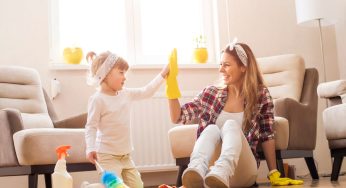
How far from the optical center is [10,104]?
3.18 meters

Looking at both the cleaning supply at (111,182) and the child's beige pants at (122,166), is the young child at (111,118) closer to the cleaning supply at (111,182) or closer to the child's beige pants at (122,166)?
the child's beige pants at (122,166)

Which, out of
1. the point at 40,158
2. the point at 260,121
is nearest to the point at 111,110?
the point at 40,158

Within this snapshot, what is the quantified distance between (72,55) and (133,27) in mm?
562

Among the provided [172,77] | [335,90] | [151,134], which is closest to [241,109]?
[172,77]

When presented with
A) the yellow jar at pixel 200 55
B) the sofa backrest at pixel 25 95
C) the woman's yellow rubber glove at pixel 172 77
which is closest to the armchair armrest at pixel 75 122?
the sofa backrest at pixel 25 95

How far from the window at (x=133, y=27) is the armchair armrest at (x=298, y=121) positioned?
1.32 m

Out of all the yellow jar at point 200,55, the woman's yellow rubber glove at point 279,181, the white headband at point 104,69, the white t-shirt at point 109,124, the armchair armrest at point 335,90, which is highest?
the yellow jar at point 200,55

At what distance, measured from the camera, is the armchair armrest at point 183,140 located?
2.89 m

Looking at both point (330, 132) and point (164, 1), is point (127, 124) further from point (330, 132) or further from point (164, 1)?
point (164, 1)

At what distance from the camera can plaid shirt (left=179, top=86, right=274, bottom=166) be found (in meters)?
Result: 2.53

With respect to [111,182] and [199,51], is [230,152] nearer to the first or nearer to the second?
[111,182]

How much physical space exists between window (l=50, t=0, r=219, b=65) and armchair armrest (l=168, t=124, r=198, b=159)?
1.25m

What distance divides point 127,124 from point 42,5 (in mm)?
1845

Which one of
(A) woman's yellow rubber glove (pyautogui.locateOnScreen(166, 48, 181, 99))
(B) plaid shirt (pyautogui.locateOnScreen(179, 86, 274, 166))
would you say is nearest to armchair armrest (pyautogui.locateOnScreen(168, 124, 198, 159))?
(B) plaid shirt (pyautogui.locateOnScreen(179, 86, 274, 166))
